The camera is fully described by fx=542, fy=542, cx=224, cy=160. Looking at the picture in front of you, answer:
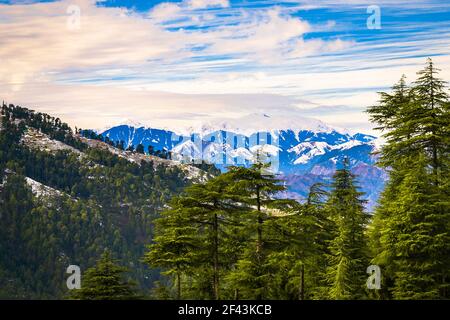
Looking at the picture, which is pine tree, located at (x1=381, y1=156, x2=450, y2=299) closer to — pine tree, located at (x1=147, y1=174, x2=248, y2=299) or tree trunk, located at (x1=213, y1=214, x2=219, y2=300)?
pine tree, located at (x1=147, y1=174, x2=248, y2=299)

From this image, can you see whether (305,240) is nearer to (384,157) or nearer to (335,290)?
(335,290)

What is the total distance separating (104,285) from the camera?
131 ft

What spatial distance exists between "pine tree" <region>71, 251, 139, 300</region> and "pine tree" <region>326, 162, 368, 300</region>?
15335 millimetres

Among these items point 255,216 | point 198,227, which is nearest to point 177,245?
point 198,227

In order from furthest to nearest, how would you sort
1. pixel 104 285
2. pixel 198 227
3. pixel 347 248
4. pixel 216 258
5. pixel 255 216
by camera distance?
1. pixel 347 248
2. pixel 104 285
3. pixel 216 258
4. pixel 198 227
5. pixel 255 216

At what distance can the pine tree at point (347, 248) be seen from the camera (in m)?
41.0

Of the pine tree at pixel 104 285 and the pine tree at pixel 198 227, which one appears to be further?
the pine tree at pixel 104 285

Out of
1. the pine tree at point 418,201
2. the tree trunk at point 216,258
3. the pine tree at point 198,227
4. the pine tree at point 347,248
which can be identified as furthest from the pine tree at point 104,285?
the pine tree at point 418,201

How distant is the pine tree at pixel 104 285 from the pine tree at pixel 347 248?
1534cm

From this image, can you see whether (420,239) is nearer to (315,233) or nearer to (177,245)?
(315,233)

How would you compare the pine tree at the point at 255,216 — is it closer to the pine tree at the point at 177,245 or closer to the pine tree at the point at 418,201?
the pine tree at the point at 177,245

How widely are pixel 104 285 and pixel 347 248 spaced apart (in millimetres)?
19076
